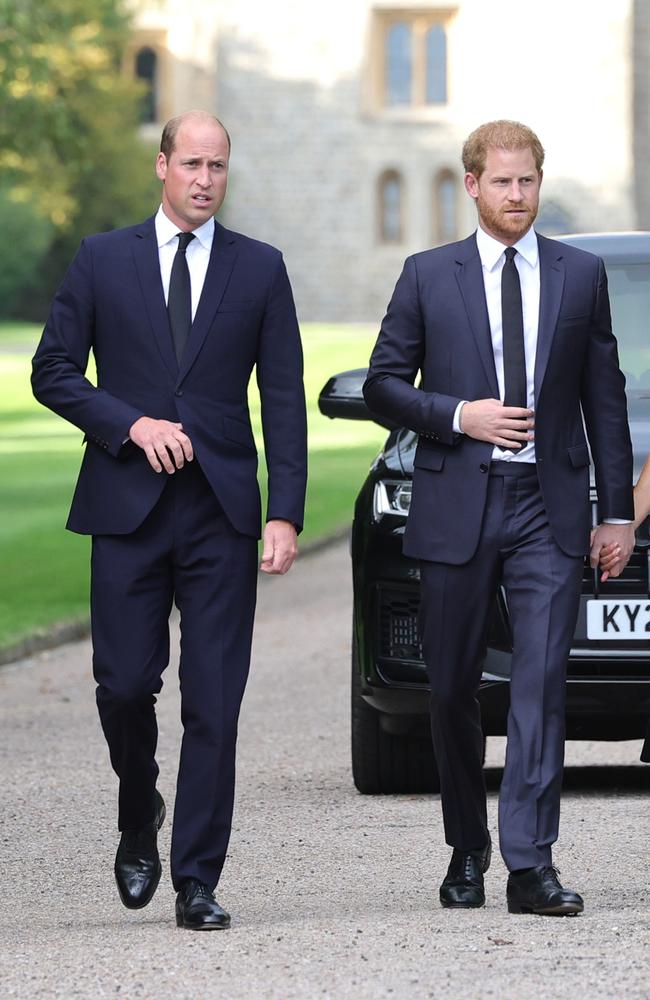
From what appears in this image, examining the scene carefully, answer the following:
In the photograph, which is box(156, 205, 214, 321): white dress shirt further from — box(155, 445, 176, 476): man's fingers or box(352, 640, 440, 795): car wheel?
box(352, 640, 440, 795): car wheel

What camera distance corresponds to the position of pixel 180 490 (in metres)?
5.52

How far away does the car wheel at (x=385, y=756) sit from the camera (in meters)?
7.71

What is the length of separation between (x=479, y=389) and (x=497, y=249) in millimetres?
363

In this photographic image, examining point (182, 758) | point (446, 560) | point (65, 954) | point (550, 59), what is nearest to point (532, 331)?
point (446, 560)

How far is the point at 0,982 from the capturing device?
15.7 feet

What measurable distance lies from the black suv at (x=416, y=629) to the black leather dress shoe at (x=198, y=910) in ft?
5.15

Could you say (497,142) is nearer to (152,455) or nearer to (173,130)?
(173,130)

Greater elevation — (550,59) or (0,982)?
(550,59)

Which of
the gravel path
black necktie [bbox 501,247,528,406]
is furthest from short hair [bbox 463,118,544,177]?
the gravel path

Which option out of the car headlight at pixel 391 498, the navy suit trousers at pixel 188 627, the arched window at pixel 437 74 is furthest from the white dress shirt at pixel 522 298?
the arched window at pixel 437 74

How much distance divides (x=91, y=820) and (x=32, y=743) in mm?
2225

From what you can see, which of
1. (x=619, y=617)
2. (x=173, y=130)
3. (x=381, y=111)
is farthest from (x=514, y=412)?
(x=381, y=111)

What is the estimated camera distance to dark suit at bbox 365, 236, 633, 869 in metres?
5.61

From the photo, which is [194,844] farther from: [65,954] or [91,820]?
[91,820]
